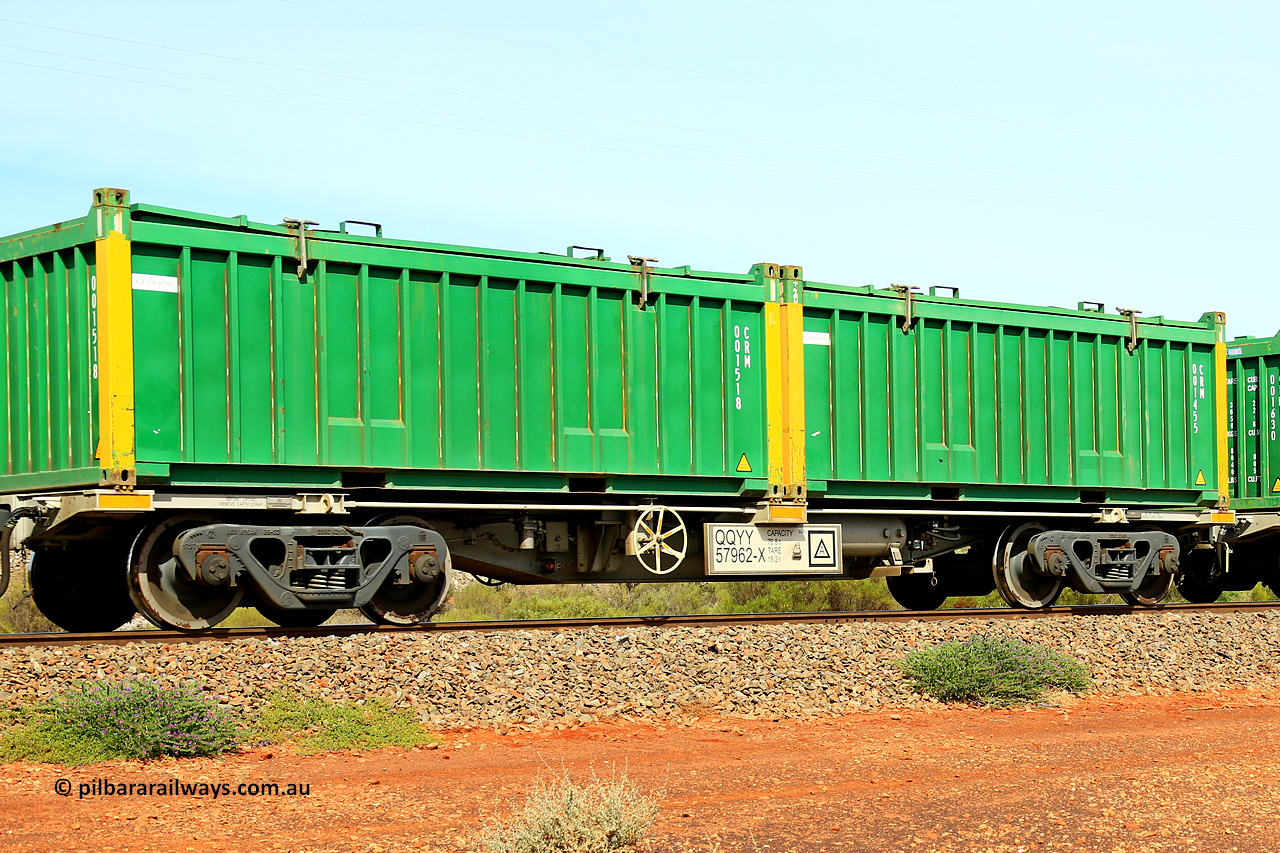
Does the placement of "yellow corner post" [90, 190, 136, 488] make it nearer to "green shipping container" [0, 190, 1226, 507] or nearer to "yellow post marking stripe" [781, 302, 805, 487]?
"green shipping container" [0, 190, 1226, 507]

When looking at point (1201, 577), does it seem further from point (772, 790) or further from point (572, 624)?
point (772, 790)

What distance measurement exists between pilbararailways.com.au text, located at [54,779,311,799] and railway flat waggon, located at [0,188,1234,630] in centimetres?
348

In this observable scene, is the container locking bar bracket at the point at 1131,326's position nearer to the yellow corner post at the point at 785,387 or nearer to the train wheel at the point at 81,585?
the yellow corner post at the point at 785,387

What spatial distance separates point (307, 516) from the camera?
11.6 m

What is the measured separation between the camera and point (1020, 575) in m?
15.6

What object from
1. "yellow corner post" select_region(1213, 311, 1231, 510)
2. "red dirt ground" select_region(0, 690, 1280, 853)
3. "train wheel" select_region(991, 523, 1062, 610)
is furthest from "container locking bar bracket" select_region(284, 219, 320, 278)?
"yellow corner post" select_region(1213, 311, 1231, 510)

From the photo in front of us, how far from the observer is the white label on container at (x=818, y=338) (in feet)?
47.1

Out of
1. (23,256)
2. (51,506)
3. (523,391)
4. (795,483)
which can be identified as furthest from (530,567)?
(23,256)

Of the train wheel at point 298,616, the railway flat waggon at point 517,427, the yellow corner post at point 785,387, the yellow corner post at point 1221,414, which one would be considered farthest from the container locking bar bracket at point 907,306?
the train wheel at point 298,616

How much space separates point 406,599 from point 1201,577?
12031mm

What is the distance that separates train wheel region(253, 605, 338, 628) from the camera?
11.6m

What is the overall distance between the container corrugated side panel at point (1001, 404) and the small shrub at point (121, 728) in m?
7.65

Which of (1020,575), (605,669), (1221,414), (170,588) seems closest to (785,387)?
(1020,575)

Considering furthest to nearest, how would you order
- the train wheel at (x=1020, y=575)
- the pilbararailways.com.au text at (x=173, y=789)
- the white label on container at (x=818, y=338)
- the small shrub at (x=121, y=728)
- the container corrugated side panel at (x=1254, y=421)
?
1. the container corrugated side panel at (x=1254, y=421)
2. the train wheel at (x=1020, y=575)
3. the white label on container at (x=818, y=338)
4. the small shrub at (x=121, y=728)
5. the pilbararailways.com.au text at (x=173, y=789)
